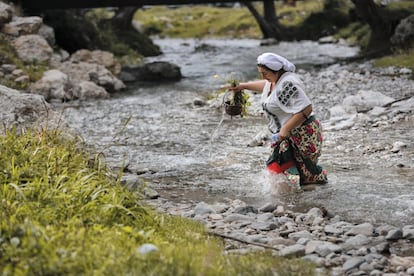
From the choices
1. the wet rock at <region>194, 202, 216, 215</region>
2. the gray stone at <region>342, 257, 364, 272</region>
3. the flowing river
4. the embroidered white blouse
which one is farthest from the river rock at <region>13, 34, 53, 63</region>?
the gray stone at <region>342, 257, 364, 272</region>

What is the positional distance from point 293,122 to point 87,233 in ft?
12.7

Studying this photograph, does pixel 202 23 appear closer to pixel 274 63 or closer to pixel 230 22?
pixel 230 22

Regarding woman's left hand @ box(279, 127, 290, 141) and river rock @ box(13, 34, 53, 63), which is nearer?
woman's left hand @ box(279, 127, 290, 141)

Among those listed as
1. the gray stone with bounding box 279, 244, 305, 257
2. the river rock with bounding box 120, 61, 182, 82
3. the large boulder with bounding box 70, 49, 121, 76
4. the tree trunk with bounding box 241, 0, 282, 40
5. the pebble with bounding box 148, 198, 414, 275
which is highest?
the gray stone with bounding box 279, 244, 305, 257

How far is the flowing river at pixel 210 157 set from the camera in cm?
879

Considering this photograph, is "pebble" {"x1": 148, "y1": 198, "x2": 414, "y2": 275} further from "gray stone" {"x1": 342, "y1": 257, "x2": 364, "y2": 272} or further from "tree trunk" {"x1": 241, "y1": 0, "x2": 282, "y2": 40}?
"tree trunk" {"x1": 241, "y1": 0, "x2": 282, "y2": 40}

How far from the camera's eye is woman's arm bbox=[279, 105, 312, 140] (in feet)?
28.2

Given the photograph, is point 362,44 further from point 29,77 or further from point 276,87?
point 276,87

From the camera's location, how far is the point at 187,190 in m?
9.76

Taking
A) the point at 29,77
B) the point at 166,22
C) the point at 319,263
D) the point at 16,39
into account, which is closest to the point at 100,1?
the point at 16,39

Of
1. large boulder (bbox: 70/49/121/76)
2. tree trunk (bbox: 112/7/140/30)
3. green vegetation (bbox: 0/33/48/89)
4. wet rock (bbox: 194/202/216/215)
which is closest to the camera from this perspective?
wet rock (bbox: 194/202/216/215)

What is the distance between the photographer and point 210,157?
39.6 feet

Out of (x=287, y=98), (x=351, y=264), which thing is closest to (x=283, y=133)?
(x=287, y=98)

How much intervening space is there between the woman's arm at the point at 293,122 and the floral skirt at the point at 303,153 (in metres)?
0.26
